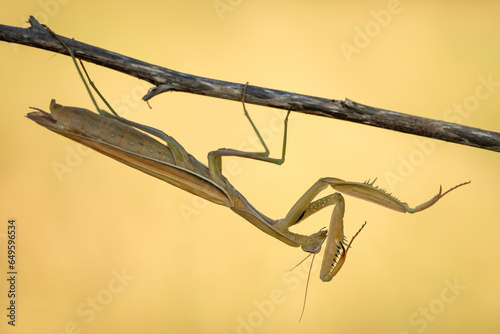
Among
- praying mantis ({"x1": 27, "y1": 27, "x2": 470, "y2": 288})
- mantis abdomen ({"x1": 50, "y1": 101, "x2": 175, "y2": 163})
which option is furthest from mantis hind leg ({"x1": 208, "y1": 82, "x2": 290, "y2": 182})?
mantis abdomen ({"x1": 50, "y1": 101, "x2": 175, "y2": 163})

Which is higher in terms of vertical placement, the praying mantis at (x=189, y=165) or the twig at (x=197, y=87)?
the twig at (x=197, y=87)

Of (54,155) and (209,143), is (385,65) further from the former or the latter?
(54,155)

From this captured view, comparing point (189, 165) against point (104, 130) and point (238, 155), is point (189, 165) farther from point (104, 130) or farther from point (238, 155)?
point (104, 130)

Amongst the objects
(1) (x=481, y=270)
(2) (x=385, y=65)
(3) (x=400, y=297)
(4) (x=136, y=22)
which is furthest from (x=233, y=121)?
(1) (x=481, y=270)

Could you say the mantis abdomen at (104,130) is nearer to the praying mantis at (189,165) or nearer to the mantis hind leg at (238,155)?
the praying mantis at (189,165)

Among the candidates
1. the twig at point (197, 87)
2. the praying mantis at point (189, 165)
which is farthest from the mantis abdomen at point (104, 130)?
the twig at point (197, 87)

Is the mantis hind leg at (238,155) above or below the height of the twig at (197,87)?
below

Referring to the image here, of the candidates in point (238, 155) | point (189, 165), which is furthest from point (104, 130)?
point (238, 155)

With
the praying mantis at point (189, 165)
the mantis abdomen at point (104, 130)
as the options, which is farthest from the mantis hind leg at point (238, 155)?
the mantis abdomen at point (104, 130)
